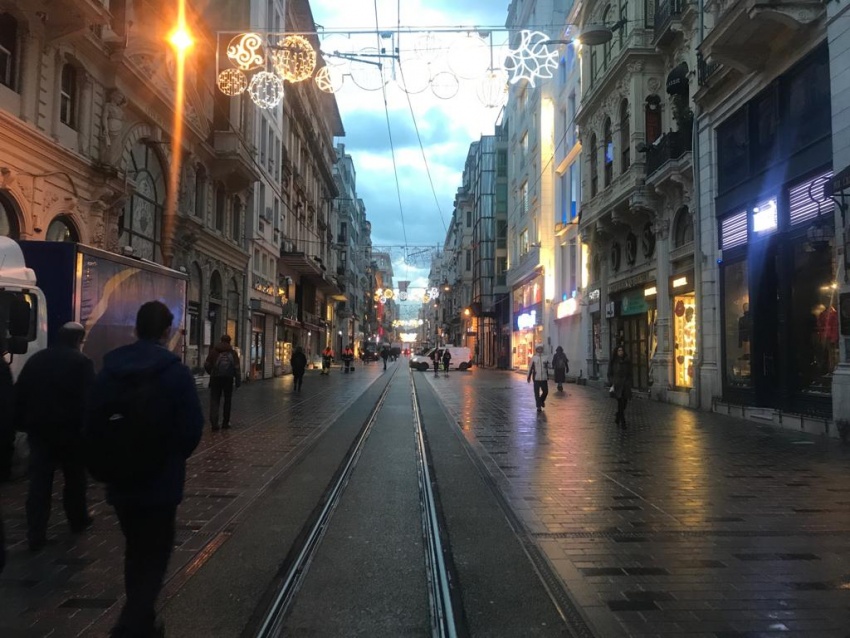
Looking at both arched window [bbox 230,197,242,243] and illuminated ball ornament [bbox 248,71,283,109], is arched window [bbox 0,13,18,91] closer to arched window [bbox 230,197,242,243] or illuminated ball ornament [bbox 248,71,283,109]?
illuminated ball ornament [bbox 248,71,283,109]

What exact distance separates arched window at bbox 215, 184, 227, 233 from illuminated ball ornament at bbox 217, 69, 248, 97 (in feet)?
43.3

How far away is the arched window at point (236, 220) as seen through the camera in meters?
28.6

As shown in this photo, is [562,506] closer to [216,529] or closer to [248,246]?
[216,529]

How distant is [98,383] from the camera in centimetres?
303

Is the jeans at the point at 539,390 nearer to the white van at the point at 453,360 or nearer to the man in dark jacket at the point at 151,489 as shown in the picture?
the man in dark jacket at the point at 151,489

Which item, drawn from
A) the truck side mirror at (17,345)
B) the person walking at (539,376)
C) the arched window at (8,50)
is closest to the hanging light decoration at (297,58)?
the arched window at (8,50)

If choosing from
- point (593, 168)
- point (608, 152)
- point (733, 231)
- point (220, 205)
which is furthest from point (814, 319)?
point (220, 205)

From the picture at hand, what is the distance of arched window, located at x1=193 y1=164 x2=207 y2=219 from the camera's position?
24.6 metres

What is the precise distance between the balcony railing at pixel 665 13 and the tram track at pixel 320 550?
1634 cm

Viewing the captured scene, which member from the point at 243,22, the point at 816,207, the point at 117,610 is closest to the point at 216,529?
the point at 117,610

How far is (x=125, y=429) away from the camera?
294 cm

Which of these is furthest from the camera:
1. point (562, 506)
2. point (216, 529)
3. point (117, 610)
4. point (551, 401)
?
point (551, 401)

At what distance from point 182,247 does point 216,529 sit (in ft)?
60.8

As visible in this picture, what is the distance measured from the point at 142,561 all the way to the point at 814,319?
42.9 feet
